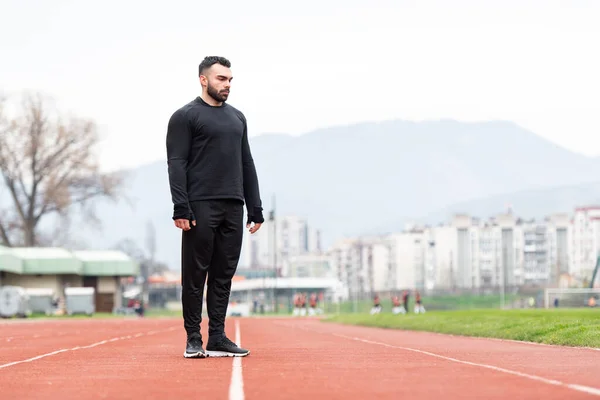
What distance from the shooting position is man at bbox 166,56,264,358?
1254 centimetres

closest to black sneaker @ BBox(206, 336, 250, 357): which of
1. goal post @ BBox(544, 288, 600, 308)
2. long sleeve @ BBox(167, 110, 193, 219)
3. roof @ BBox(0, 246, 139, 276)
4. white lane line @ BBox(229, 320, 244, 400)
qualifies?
white lane line @ BBox(229, 320, 244, 400)

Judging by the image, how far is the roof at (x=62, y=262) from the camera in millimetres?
96688

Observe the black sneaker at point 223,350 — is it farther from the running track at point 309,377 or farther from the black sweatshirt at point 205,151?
the black sweatshirt at point 205,151

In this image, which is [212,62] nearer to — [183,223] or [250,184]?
[250,184]

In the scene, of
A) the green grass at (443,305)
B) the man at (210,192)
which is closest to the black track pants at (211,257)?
the man at (210,192)

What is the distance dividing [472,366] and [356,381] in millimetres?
1873

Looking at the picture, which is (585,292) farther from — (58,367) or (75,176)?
(58,367)

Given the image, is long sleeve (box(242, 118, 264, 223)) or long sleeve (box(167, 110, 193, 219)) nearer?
long sleeve (box(167, 110, 193, 219))

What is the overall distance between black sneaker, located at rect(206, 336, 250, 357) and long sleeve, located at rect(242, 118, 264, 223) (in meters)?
1.22

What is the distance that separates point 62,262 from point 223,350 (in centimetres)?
9349

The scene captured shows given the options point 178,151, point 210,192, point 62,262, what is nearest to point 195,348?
point 210,192

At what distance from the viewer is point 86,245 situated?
6604 inches

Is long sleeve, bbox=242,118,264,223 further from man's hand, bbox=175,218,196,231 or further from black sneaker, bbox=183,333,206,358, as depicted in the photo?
black sneaker, bbox=183,333,206,358

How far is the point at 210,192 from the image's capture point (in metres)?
12.6
